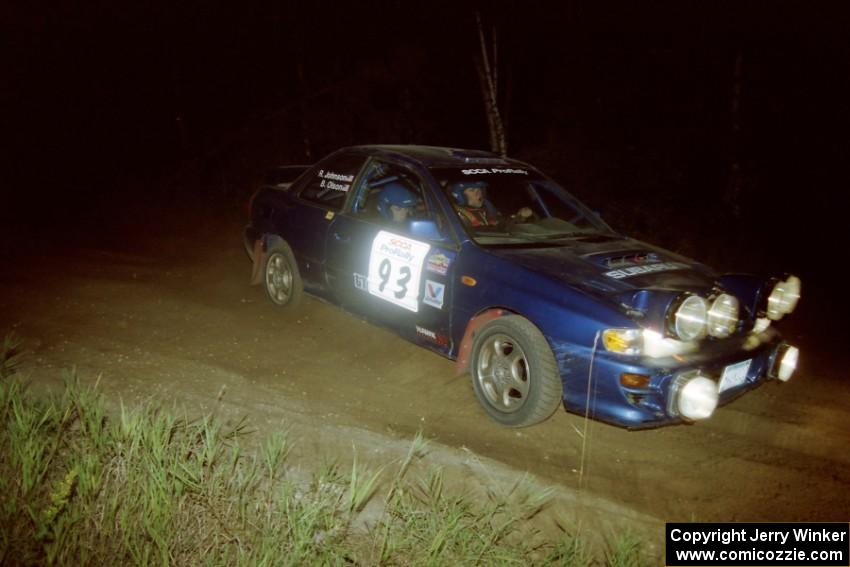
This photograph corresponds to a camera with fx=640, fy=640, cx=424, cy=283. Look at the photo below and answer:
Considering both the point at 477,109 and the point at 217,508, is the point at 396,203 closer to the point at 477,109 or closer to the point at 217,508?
the point at 217,508

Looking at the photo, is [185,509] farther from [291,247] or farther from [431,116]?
[431,116]

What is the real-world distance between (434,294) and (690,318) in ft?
5.37

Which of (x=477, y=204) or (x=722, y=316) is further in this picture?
(x=477, y=204)

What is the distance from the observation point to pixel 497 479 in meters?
3.39

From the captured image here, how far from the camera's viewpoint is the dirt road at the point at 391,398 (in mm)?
3479

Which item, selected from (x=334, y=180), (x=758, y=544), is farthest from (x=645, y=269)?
(x=334, y=180)

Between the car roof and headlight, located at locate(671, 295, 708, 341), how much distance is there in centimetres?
205

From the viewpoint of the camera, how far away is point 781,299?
160 inches

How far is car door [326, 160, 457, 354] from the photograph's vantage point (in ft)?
14.2

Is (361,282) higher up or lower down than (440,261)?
lower down

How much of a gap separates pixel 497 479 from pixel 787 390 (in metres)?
2.66

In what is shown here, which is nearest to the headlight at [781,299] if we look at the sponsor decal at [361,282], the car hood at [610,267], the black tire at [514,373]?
the car hood at [610,267]

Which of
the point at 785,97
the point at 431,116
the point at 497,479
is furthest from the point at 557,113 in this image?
the point at 497,479

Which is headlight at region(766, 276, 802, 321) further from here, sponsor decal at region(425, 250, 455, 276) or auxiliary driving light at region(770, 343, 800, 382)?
sponsor decal at region(425, 250, 455, 276)
